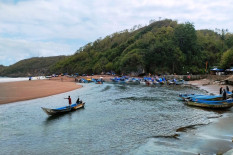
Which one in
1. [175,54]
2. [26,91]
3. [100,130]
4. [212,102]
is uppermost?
[175,54]

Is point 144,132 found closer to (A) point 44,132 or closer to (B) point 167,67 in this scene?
(A) point 44,132

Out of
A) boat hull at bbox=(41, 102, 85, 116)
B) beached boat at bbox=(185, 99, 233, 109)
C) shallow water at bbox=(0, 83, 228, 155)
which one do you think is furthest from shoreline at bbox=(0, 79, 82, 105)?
beached boat at bbox=(185, 99, 233, 109)

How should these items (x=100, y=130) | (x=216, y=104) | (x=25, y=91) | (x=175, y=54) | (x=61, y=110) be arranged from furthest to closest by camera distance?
1. (x=175, y=54)
2. (x=25, y=91)
3. (x=216, y=104)
4. (x=61, y=110)
5. (x=100, y=130)

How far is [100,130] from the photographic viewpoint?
2047cm

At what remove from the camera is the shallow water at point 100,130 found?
15.7m

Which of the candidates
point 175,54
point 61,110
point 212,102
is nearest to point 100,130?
point 61,110

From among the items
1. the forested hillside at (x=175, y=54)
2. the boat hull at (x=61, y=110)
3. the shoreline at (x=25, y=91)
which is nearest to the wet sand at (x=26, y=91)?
the shoreline at (x=25, y=91)

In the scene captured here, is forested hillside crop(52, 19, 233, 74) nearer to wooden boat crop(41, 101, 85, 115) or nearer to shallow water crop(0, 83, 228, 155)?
shallow water crop(0, 83, 228, 155)

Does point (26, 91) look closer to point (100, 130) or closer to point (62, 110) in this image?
point (62, 110)

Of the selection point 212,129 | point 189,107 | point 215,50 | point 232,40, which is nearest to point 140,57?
point 215,50

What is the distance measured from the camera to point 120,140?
17.5m

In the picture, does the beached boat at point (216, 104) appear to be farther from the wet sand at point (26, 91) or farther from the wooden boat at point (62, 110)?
the wet sand at point (26, 91)

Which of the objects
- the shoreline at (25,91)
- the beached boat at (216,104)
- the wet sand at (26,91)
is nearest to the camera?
the beached boat at (216,104)

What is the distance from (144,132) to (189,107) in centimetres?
1448
